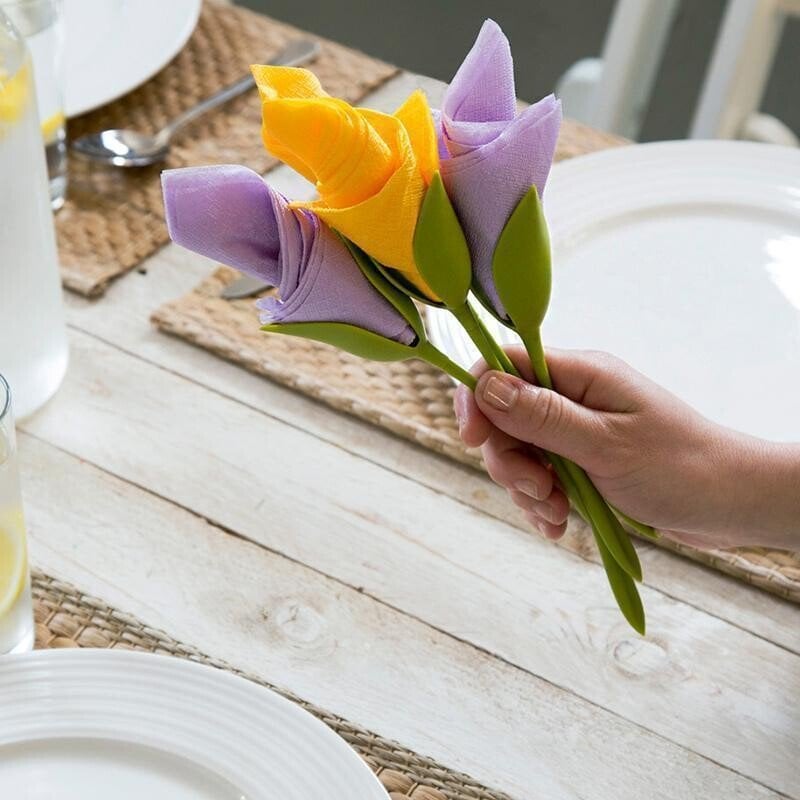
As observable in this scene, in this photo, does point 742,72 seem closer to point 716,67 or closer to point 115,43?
point 716,67

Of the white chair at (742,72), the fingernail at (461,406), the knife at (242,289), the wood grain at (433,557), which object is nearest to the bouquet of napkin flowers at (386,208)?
the fingernail at (461,406)

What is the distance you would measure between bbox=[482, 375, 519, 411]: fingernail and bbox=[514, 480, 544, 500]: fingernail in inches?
3.4

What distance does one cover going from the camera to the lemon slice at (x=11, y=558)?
62cm

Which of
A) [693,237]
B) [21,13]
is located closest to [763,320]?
[693,237]

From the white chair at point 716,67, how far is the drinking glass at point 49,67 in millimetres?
793

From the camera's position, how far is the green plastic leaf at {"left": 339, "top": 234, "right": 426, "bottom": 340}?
1.67 feet

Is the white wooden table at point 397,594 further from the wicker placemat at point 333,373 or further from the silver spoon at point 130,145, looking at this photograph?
the silver spoon at point 130,145

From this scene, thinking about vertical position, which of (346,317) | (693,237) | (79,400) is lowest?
(79,400)

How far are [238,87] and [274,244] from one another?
625 mm

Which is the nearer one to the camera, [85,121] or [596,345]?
[596,345]

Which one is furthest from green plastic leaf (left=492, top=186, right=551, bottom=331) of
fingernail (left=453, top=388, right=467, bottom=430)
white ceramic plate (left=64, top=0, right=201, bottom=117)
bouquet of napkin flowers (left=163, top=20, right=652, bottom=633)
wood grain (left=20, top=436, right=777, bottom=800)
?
white ceramic plate (left=64, top=0, right=201, bottom=117)

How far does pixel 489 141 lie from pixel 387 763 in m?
0.31

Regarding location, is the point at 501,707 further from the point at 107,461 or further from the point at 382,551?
the point at 107,461

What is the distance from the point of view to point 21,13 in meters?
0.88
